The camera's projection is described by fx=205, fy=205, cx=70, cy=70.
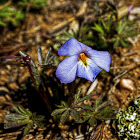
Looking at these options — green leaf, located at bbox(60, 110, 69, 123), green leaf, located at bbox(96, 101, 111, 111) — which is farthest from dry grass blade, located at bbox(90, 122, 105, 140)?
green leaf, located at bbox(60, 110, 69, 123)

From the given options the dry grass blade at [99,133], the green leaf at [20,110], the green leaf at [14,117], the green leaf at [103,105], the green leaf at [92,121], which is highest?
the green leaf at [20,110]

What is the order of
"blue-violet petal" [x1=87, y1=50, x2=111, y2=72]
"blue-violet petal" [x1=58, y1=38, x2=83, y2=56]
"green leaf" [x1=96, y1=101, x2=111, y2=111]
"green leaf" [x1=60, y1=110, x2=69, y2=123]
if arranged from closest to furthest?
"blue-violet petal" [x1=58, y1=38, x2=83, y2=56] → "blue-violet petal" [x1=87, y1=50, x2=111, y2=72] → "green leaf" [x1=60, y1=110, x2=69, y2=123] → "green leaf" [x1=96, y1=101, x2=111, y2=111]

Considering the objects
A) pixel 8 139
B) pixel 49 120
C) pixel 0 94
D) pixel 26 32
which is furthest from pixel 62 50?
pixel 26 32


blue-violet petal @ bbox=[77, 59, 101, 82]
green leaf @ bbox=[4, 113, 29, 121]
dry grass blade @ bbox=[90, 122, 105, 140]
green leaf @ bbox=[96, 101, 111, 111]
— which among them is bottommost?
dry grass blade @ bbox=[90, 122, 105, 140]

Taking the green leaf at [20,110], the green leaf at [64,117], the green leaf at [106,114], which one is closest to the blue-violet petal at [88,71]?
the green leaf at [64,117]

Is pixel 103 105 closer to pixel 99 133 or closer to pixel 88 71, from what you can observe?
pixel 99 133

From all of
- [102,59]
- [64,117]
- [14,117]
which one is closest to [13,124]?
[14,117]

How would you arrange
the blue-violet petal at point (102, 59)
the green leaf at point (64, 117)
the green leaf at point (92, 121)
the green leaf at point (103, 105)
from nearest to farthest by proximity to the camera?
the blue-violet petal at point (102, 59)
the green leaf at point (64, 117)
the green leaf at point (92, 121)
the green leaf at point (103, 105)

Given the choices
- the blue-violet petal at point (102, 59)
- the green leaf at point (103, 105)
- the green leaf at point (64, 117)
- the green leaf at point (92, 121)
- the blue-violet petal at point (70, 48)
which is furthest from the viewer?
the green leaf at point (103, 105)

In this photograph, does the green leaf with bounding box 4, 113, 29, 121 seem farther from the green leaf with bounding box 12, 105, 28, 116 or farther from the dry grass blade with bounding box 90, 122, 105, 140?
the dry grass blade with bounding box 90, 122, 105, 140

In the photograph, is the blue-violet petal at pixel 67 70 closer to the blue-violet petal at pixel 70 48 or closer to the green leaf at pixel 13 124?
the blue-violet petal at pixel 70 48

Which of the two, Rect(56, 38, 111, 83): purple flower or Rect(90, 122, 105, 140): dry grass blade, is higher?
Rect(56, 38, 111, 83): purple flower
